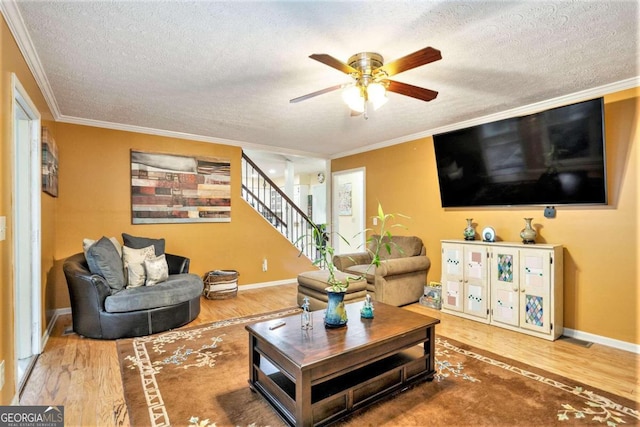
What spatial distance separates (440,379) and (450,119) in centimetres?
308

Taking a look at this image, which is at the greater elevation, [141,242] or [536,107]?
[536,107]

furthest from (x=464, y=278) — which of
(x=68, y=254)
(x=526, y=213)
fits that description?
(x=68, y=254)

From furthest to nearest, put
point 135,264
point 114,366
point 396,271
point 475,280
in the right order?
1. point 396,271
2. point 475,280
3. point 135,264
4. point 114,366

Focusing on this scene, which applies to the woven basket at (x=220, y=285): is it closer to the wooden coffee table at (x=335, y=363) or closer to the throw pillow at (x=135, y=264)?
the throw pillow at (x=135, y=264)

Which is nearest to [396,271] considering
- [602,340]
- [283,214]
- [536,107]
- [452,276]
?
[452,276]

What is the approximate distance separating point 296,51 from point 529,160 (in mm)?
2792

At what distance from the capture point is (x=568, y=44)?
2.32 m

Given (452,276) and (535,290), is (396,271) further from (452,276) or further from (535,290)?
(535,290)

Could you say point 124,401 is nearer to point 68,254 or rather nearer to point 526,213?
point 68,254

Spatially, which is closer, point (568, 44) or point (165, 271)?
point (568, 44)

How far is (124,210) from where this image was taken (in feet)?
14.5

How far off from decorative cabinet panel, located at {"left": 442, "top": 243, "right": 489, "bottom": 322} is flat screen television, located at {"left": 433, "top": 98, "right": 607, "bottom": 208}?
0.67 meters

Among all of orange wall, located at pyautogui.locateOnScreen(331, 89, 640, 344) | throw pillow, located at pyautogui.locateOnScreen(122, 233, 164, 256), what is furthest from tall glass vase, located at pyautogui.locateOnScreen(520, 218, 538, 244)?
throw pillow, located at pyautogui.locateOnScreen(122, 233, 164, 256)

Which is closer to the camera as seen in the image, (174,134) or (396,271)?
(396,271)
